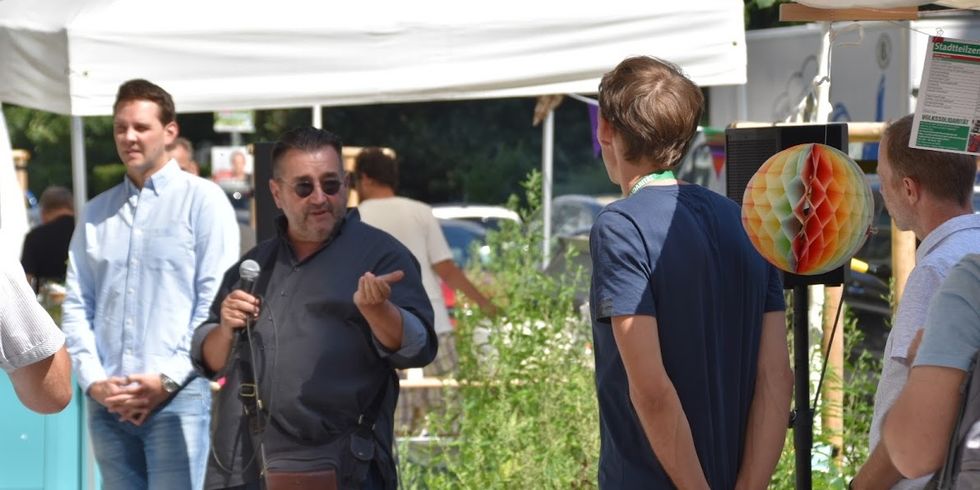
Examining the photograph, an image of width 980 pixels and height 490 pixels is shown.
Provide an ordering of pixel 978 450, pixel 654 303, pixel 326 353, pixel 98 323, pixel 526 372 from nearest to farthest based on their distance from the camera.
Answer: pixel 978 450 → pixel 654 303 → pixel 326 353 → pixel 98 323 → pixel 526 372

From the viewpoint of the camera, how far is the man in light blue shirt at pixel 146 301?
417 cm

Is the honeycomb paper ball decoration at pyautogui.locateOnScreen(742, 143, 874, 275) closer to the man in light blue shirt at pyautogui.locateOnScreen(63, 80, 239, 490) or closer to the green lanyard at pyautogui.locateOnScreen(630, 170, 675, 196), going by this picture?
the green lanyard at pyautogui.locateOnScreen(630, 170, 675, 196)

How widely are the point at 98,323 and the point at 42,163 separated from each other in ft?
87.5

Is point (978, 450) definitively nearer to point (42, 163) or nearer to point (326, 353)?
point (326, 353)

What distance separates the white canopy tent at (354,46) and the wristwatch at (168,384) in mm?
1058

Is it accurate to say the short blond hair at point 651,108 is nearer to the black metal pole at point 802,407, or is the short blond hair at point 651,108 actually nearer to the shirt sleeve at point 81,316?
the black metal pole at point 802,407

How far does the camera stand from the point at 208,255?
168 inches

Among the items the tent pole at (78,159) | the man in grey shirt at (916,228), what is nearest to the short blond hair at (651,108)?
the man in grey shirt at (916,228)

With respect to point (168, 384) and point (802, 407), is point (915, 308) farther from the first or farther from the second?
point (168, 384)

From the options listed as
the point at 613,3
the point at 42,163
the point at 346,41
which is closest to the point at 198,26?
Answer: the point at 346,41

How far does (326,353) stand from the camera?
11.3ft

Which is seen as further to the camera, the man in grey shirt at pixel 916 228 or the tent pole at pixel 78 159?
the tent pole at pixel 78 159

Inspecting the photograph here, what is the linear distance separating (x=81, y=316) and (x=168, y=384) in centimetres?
42

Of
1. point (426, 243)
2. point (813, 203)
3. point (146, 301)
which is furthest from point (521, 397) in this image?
point (813, 203)
